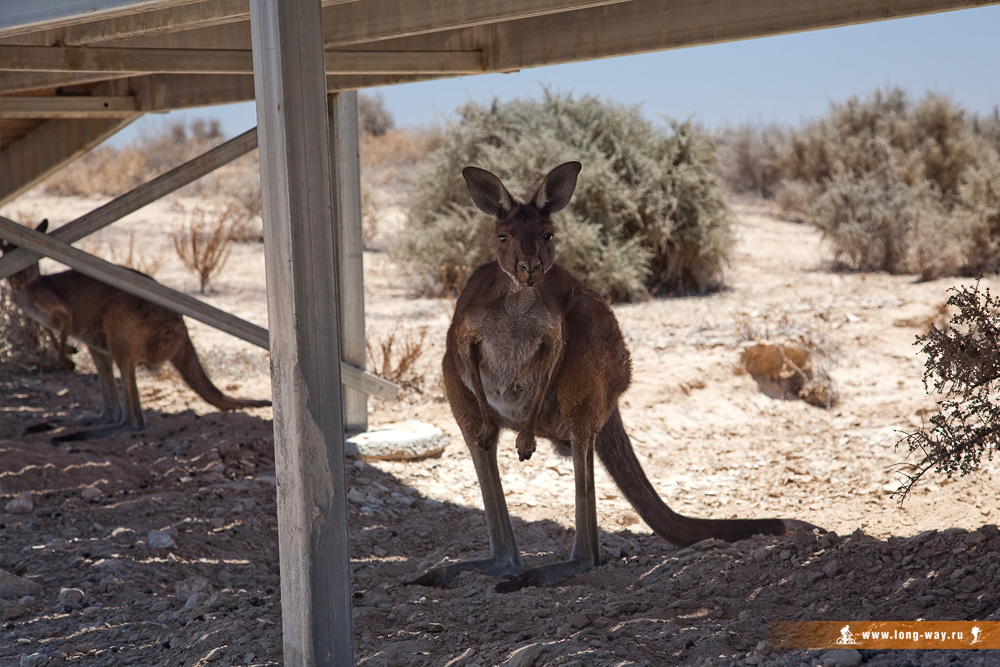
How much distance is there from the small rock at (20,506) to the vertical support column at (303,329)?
11.5 ft

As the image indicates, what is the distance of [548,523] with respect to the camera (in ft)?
19.3

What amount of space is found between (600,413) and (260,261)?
12.5 metres

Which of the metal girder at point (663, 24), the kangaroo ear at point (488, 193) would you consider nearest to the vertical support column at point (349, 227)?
the metal girder at point (663, 24)

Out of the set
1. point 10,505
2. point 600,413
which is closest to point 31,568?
point 10,505

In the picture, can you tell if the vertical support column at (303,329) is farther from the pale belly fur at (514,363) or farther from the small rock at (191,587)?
the small rock at (191,587)

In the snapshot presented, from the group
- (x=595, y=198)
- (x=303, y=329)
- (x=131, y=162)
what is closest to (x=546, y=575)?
(x=303, y=329)

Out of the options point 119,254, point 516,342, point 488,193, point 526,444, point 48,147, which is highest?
point 48,147

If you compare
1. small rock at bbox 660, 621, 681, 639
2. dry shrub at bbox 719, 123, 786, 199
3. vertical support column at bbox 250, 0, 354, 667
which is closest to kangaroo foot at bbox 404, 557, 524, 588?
small rock at bbox 660, 621, 681, 639

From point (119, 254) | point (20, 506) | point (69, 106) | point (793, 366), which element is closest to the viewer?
point (20, 506)

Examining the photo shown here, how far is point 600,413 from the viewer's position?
14.4ft

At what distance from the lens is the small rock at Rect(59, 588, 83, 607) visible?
4352 millimetres

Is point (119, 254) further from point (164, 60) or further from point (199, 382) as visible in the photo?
point (164, 60)

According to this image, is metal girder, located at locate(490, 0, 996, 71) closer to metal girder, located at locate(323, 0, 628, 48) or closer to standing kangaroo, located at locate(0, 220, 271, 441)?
metal girder, located at locate(323, 0, 628, 48)

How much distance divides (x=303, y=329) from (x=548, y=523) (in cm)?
346
